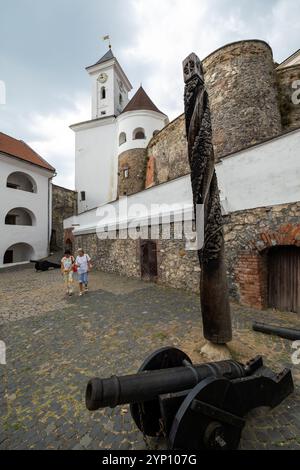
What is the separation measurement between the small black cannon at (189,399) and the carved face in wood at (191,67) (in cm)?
343

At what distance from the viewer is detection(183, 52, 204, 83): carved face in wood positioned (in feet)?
9.37

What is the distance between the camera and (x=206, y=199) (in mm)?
2869

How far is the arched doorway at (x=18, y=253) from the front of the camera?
55.1 feet

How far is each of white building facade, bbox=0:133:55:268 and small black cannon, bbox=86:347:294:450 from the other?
15.7 metres

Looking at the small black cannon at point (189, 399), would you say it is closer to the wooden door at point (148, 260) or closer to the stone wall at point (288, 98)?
the wooden door at point (148, 260)

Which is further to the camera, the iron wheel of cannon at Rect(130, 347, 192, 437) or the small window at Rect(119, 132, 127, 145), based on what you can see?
the small window at Rect(119, 132, 127, 145)

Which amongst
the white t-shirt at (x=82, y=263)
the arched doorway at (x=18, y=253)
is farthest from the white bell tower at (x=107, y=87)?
the white t-shirt at (x=82, y=263)

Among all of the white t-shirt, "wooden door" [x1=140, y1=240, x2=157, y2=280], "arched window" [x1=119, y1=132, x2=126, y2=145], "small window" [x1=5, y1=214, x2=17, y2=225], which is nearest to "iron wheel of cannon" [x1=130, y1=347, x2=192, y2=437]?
the white t-shirt

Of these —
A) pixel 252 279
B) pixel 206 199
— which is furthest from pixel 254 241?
pixel 206 199

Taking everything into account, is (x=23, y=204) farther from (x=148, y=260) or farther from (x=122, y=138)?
(x=148, y=260)

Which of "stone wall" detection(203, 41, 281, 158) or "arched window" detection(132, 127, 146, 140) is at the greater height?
"arched window" detection(132, 127, 146, 140)

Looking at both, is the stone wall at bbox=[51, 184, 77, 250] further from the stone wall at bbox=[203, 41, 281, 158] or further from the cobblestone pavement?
the stone wall at bbox=[203, 41, 281, 158]

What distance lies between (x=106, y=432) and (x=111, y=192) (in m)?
20.3

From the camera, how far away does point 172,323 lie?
4.41 metres
